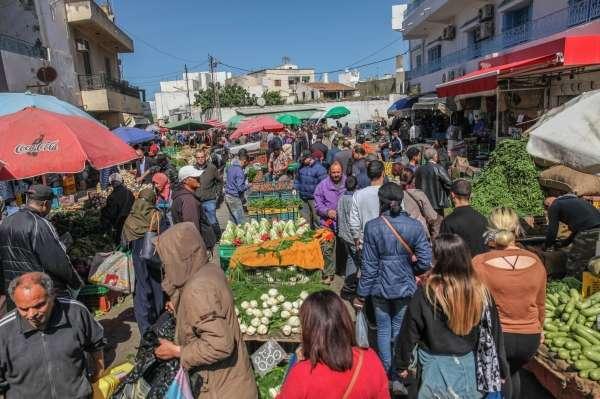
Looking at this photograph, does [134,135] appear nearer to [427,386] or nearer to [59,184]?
[59,184]

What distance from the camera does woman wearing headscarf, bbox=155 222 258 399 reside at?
7.73ft

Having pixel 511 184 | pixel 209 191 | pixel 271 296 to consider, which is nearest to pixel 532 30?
pixel 511 184

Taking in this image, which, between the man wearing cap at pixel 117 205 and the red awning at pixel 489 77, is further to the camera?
the red awning at pixel 489 77

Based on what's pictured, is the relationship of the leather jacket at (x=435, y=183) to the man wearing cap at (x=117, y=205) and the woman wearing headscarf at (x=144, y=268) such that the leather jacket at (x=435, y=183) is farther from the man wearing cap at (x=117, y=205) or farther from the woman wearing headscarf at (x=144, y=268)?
the man wearing cap at (x=117, y=205)

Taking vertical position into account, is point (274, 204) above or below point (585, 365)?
above

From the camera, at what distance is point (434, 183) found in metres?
7.21

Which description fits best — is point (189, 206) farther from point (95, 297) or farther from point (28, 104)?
point (95, 297)

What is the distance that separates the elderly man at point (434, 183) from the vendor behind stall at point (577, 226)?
1.98 meters

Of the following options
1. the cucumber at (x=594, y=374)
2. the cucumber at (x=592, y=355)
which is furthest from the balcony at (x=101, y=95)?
the cucumber at (x=594, y=374)

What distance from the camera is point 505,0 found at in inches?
742

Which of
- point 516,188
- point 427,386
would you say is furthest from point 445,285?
point 516,188

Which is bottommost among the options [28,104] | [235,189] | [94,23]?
[235,189]

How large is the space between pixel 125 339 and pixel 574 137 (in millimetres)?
5574

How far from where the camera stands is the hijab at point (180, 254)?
8.26ft
